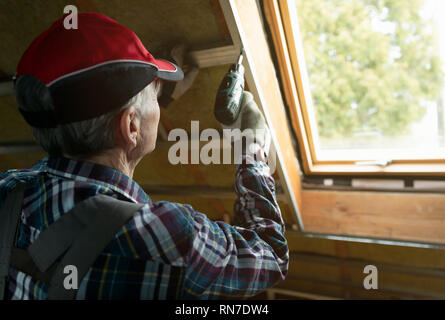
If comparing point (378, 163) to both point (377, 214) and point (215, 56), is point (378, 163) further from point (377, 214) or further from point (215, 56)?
point (215, 56)

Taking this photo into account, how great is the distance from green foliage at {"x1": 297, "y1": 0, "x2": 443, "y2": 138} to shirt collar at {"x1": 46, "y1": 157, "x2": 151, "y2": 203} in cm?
121

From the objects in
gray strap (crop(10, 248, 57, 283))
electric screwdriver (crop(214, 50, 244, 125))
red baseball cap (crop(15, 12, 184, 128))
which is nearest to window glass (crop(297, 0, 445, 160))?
electric screwdriver (crop(214, 50, 244, 125))

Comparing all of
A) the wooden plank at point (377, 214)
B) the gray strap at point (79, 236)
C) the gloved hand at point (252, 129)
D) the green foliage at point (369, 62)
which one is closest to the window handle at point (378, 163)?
the wooden plank at point (377, 214)

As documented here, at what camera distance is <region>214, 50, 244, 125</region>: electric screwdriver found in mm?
1054

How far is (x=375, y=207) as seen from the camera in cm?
181

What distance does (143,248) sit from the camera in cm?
62

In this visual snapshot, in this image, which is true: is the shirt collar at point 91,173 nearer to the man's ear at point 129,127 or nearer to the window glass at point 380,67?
the man's ear at point 129,127

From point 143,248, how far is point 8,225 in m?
0.29

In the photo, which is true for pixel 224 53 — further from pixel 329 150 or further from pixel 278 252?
pixel 329 150

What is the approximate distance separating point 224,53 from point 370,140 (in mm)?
1227

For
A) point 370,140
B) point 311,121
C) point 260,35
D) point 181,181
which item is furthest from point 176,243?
point 370,140

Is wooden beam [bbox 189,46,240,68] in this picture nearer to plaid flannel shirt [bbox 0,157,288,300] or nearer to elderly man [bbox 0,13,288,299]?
elderly man [bbox 0,13,288,299]

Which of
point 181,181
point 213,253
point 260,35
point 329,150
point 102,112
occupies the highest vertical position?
point 260,35

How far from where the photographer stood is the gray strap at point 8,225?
644mm
